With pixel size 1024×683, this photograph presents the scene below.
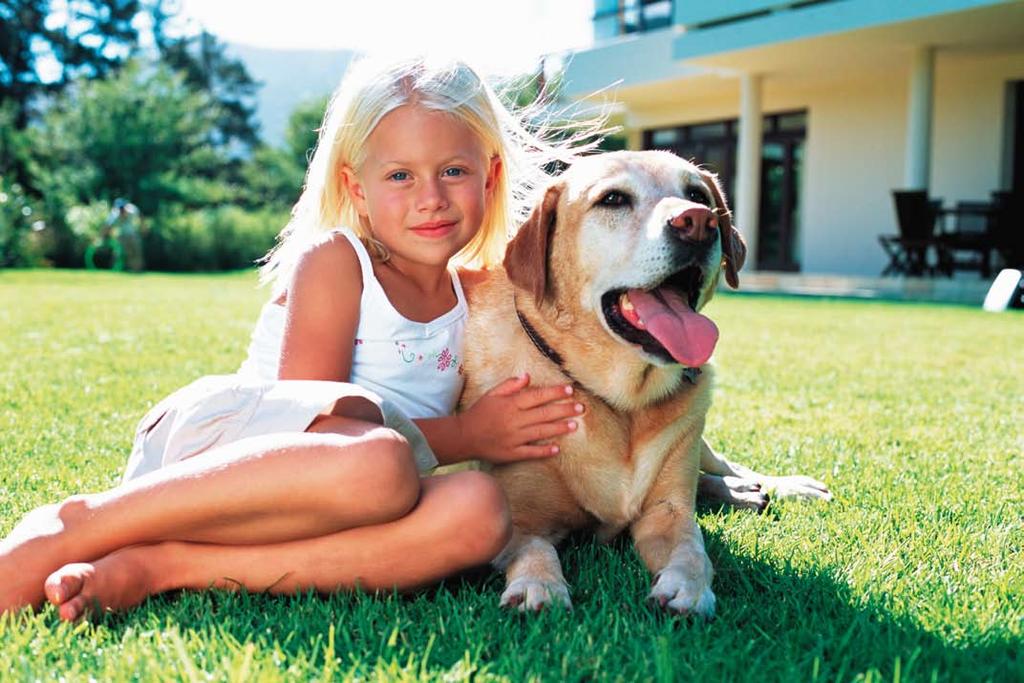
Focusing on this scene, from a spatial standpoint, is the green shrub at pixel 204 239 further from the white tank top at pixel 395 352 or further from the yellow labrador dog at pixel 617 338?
the yellow labrador dog at pixel 617 338

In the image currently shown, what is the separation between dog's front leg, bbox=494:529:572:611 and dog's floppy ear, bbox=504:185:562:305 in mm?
806

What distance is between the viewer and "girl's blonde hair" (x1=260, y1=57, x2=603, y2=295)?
302 cm

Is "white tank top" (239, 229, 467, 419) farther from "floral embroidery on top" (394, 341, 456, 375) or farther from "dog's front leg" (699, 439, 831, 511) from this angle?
"dog's front leg" (699, 439, 831, 511)

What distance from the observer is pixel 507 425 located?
285 centimetres

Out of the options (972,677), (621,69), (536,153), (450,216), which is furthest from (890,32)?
(972,677)

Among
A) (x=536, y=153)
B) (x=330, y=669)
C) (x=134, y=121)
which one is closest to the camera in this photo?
(x=330, y=669)

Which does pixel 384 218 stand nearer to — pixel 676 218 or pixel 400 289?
pixel 400 289

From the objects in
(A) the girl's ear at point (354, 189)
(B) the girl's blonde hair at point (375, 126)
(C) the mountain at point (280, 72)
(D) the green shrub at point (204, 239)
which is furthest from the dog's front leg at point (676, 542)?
(C) the mountain at point (280, 72)

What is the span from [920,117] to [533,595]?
16055mm

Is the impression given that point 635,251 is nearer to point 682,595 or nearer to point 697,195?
point 697,195

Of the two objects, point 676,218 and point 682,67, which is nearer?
point 676,218

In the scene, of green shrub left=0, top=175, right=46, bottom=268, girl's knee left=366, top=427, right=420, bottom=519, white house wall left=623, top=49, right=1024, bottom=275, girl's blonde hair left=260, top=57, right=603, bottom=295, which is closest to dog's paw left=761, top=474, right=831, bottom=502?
girl's blonde hair left=260, top=57, right=603, bottom=295

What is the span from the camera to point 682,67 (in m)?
20.6

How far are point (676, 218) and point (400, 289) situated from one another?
89 centimetres
